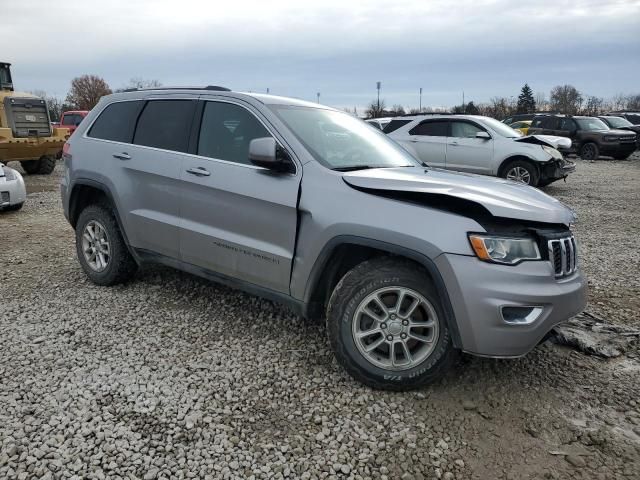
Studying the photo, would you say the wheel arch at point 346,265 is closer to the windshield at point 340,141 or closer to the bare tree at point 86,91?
the windshield at point 340,141

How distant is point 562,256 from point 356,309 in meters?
1.21

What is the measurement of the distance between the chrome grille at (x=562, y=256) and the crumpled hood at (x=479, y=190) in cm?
12

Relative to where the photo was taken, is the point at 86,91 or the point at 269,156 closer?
the point at 269,156

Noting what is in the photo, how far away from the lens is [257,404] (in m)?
3.03

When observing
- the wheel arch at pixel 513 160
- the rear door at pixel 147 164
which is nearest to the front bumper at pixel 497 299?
the rear door at pixel 147 164

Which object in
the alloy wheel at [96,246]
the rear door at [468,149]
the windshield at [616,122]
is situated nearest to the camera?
the alloy wheel at [96,246]

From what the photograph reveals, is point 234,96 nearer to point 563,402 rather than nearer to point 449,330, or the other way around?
point 449,330

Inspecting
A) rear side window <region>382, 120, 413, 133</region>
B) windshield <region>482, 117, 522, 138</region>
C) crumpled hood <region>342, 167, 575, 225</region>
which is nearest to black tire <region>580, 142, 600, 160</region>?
windshield <region>482, 117, 522, 138</region>

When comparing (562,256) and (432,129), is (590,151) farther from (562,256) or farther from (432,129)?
(562,256)

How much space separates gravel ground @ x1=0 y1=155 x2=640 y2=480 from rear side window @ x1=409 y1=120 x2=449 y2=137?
25.1 feet

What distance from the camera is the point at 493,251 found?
2791mm

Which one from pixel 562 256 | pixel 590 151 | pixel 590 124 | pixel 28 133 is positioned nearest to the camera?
pixel 562 256

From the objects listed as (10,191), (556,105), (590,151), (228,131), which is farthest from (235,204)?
(556,105)

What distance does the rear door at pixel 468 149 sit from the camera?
11.2 meters
